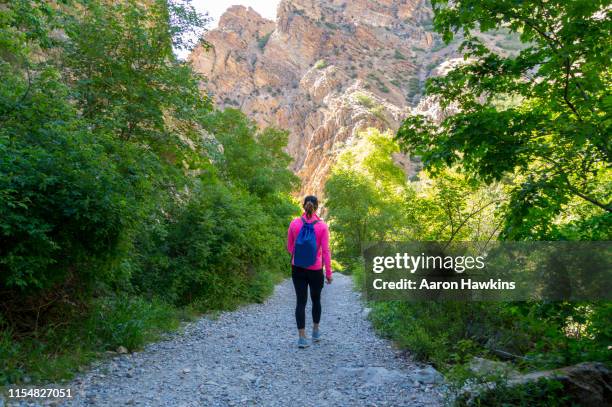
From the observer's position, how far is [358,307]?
423 inches

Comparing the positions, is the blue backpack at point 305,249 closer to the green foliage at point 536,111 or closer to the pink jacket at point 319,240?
the pink jacket at point 319,240

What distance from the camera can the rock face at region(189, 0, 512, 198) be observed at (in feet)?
232

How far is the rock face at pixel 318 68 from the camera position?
70.6 metres

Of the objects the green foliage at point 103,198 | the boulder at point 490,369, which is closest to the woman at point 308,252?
the green foliage at point 103,198

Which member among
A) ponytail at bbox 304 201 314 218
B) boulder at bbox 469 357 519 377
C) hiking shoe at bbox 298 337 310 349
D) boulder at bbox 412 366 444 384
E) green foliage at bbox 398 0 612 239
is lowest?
hiking shoe at bbox 298 337 310 349

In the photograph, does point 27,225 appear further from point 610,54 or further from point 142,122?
point 610,54

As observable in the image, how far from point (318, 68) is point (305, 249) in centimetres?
8236

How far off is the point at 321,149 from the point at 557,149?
67.2m

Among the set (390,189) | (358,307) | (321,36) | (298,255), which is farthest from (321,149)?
(298,255)

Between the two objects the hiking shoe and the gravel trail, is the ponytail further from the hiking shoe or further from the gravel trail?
the gravel trail

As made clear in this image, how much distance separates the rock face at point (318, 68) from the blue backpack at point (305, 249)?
58.2m

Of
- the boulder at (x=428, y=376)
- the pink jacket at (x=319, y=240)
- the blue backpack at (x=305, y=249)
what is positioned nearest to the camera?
the boulder at (x=428, y=376)

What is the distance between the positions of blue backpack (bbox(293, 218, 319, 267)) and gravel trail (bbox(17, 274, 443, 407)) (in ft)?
4.19

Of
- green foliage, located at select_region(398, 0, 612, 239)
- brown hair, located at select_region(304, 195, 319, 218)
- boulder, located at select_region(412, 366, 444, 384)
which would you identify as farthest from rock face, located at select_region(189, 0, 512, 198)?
boulder, located at select_region(412, 366, 444, 384)
